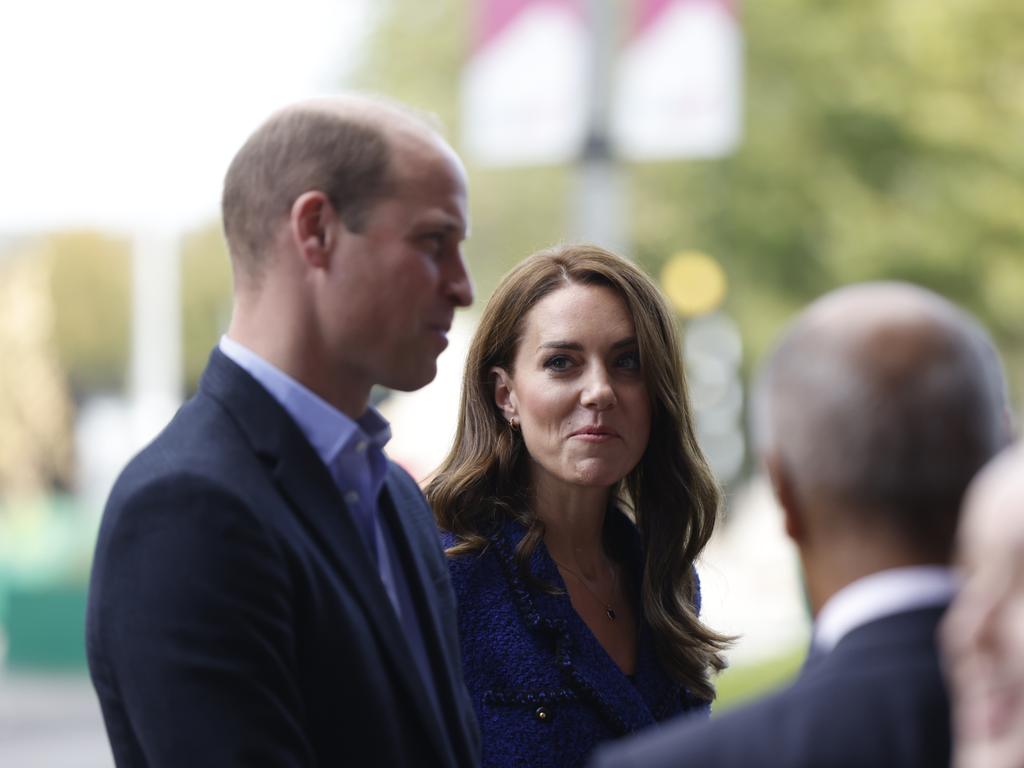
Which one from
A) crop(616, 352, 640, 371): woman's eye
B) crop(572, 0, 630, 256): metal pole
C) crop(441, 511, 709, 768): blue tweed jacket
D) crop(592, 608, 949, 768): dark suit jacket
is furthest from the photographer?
crop(572, 0, 630, 256): metal pole

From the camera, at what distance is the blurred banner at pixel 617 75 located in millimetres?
6824

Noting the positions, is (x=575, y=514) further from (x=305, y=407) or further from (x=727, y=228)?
(x=727, y=228)

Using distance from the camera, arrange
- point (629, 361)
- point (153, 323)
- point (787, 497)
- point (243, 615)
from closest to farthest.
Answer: point (787, 497), point (243, 615), point (629, 361), point (153, 323)

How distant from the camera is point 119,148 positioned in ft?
61.8

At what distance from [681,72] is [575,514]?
3.87 metres

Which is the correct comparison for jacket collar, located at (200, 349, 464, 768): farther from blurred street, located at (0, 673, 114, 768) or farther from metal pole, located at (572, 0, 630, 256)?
blurred street, located at (0, 673, 114, 768)

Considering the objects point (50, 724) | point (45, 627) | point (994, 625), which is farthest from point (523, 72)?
point (45, 627)

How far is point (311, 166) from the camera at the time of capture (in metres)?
2.20

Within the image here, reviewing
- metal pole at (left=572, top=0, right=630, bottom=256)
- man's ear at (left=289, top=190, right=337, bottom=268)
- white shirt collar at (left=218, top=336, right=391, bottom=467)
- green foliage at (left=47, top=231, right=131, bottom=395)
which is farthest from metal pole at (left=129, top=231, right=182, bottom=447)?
man's ear at (left=289, top=190, right=337, bottom=268)

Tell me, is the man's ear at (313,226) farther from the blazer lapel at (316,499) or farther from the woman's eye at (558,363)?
the woman's eye at (558,363)

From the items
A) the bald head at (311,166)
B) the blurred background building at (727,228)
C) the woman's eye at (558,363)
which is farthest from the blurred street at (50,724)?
the bald head at (311,166)

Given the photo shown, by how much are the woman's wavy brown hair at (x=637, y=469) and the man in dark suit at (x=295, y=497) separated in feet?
3.25

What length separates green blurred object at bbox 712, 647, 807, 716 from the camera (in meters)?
9.43

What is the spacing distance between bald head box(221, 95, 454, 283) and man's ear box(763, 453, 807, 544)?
695 millimetres
